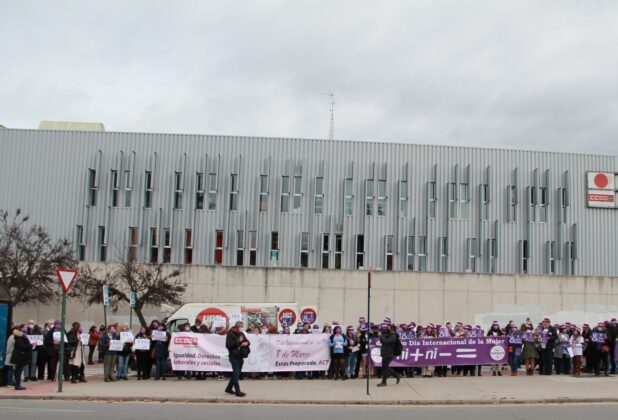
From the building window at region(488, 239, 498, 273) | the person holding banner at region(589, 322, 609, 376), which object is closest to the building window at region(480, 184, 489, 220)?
the building window at region(488, 239, 498, 273)

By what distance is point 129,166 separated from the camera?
4456cm

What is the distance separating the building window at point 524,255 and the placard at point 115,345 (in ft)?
98.6

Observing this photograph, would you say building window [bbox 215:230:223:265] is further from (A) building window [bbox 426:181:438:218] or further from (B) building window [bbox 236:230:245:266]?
(A) building window [bbox 426:181:438:218]

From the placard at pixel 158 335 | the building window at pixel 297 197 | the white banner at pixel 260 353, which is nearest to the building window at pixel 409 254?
the building window at pixel 297 197

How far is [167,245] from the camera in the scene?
145 feet

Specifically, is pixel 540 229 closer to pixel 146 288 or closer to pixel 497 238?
pixel 497 238

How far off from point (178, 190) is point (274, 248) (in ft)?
22.7

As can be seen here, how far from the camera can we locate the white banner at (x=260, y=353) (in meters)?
22.1

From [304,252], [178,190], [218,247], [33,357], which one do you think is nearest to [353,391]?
[33,357]

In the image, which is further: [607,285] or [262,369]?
[607,285]

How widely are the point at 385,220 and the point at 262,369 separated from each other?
78.3ft

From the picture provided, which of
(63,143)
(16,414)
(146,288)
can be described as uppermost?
(63,143)

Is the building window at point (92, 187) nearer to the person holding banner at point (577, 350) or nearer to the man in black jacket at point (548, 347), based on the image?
the man in black jacket at point (548, 347)

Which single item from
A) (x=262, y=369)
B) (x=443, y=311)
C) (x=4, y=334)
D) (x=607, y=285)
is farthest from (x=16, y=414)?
(x=607, y=285)
